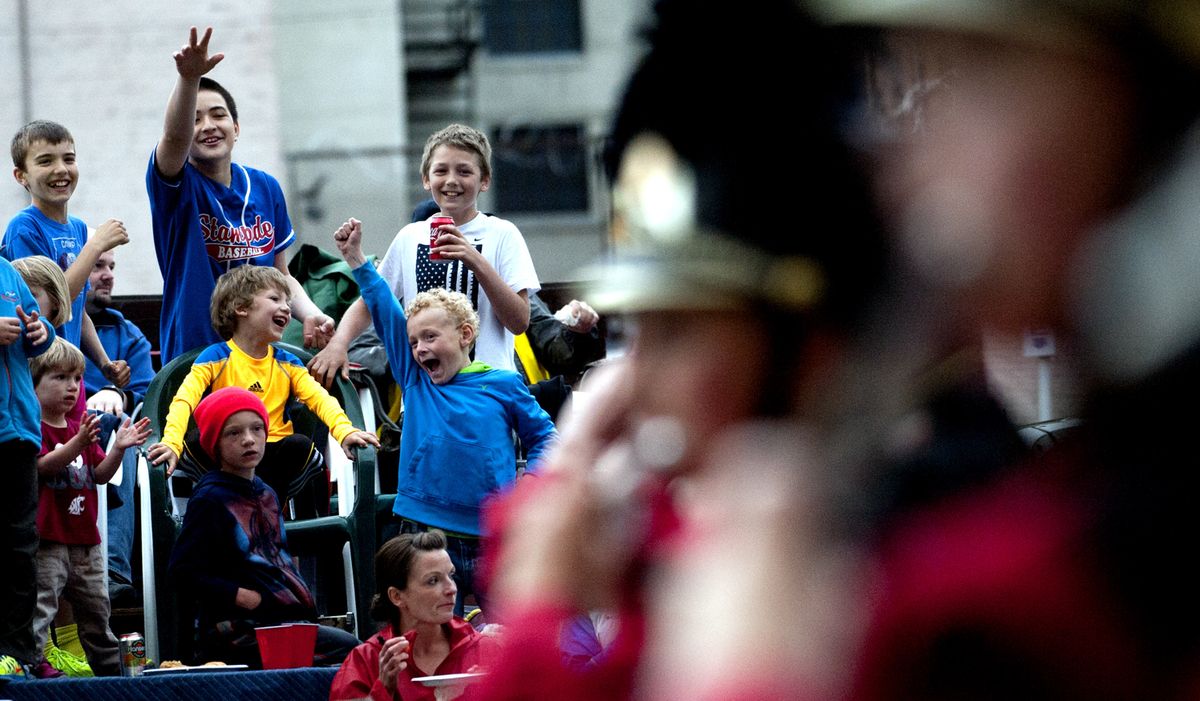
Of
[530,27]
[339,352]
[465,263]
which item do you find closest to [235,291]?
[339,352]

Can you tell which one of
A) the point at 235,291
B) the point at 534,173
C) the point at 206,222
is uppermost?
the point at 534,173

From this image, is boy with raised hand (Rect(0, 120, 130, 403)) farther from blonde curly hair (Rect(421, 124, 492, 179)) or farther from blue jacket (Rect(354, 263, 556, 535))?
blue jacket (Rect(354, 263, 556, 535))

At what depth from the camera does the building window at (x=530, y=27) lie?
16.0m

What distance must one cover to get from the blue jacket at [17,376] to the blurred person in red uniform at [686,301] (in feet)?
13.1

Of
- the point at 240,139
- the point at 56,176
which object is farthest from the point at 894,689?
the point at 240,139

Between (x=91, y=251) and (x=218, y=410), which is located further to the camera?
(x=91, y=251)

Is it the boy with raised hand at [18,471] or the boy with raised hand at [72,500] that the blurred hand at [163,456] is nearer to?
the boy with raised hand at [72,500]

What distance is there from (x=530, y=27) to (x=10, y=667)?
12459mm

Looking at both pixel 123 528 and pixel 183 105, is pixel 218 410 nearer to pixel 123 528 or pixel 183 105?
pixel 183 105

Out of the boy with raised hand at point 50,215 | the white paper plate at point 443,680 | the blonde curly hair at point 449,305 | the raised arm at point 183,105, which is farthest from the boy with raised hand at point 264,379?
the white paper plate at point 443,680

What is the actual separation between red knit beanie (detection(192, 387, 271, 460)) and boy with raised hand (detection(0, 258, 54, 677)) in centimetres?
48

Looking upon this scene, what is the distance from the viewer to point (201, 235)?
5.49 m

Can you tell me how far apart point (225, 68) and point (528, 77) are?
4035mm

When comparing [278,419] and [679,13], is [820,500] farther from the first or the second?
[278,419]
